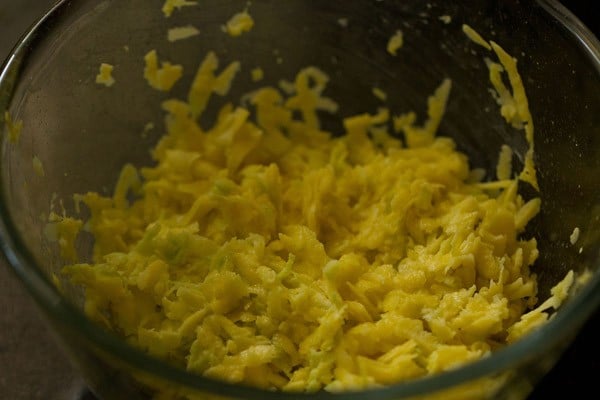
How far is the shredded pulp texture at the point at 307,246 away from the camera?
986 millimetres

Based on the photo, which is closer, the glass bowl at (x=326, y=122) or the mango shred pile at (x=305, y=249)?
the glass bowl at (x=326, y=122)

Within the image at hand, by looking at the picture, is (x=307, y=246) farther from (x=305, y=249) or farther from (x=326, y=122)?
(x=326, y=122)

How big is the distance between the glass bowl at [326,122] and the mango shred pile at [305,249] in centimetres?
4

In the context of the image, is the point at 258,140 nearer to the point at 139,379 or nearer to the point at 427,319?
the point at 427,319

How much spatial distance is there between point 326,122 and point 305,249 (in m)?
0.33

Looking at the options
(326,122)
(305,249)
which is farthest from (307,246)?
(326,122)

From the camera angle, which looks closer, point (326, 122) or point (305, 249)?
point (305, 249)

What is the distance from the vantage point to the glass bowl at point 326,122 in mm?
802

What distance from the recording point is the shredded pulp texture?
3.24 ft

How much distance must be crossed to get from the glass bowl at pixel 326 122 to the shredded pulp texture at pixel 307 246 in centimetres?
3

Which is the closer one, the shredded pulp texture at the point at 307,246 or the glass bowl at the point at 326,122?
the glass bowl at the point at 326,122

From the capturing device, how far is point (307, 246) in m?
1.10

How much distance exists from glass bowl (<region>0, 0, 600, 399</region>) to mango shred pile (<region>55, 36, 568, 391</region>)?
4 centimetres

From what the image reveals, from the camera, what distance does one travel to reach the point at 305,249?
110 centimetres
